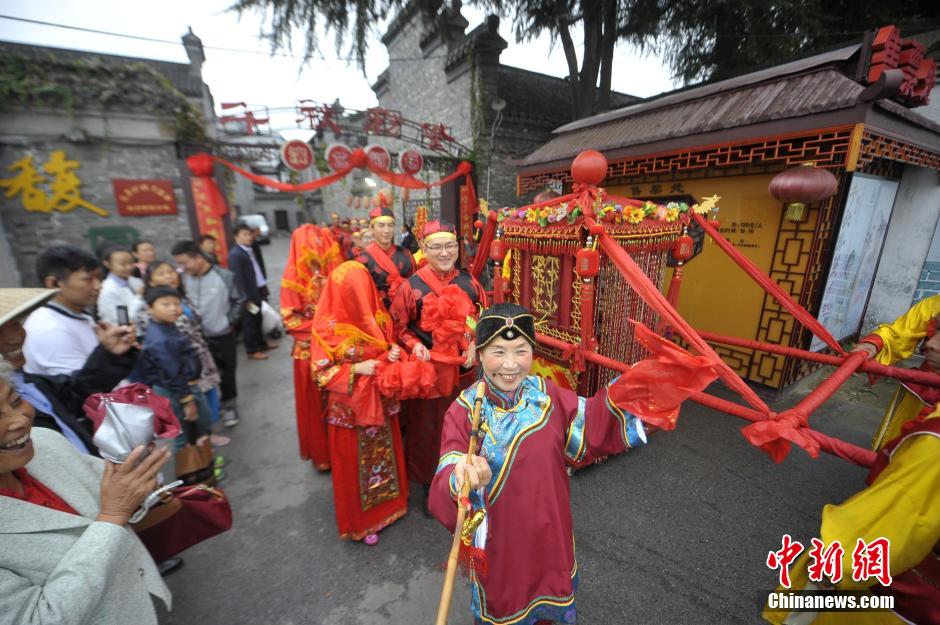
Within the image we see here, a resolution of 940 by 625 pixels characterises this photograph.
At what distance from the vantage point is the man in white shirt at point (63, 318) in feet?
7.45

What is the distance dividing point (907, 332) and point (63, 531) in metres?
4.62

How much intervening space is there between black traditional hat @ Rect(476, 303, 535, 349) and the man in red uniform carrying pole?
945 mm

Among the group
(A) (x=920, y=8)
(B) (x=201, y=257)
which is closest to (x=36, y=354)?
(B) (x=201, y=257)

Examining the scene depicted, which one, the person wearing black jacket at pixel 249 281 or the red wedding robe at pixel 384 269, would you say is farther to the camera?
the person wearing black jacket at pixel 249 281

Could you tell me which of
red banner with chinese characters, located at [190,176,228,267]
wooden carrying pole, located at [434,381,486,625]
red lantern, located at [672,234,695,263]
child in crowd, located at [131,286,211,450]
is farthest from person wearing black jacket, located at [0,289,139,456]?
red banner with chinese characters, located at [190,176,228,267]

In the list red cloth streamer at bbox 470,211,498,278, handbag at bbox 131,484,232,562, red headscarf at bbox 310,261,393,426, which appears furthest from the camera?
red cloth streamer at bbox 470,211,498,278

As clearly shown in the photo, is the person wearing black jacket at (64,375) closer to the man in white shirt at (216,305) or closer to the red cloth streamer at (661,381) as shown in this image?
the man in white shirt at (216,305)

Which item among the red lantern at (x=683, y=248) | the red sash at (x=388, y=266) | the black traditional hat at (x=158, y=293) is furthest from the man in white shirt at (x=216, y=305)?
the red lantern at (x=683, y=248)

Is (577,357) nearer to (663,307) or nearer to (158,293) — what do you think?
(663,307)

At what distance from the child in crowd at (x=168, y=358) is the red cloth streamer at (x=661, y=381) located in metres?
3.21

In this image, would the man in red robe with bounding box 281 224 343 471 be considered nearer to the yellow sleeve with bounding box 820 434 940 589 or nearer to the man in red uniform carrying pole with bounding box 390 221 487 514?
the man in red uniform carrying pole with bounding box 390 221 487 514

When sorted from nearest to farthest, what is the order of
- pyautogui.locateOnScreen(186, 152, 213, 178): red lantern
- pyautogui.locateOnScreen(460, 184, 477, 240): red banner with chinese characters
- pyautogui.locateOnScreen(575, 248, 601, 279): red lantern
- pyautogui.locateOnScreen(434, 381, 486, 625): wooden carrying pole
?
pyautogui.locateOnScreen(434, 381, 486, 625): wooden carrying pole
pyautogui.locateOnScreen(575, 248, 601, 279): red lantern
pyautogui.locateOnScreen(186, 152, 213, 178): red lantern
pyautogui.locateOnScreen(460, 184, 477, 240): red banner with chinese characters

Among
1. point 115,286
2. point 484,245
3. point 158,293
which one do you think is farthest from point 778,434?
point 115,286

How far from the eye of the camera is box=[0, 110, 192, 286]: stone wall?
7078 mm
